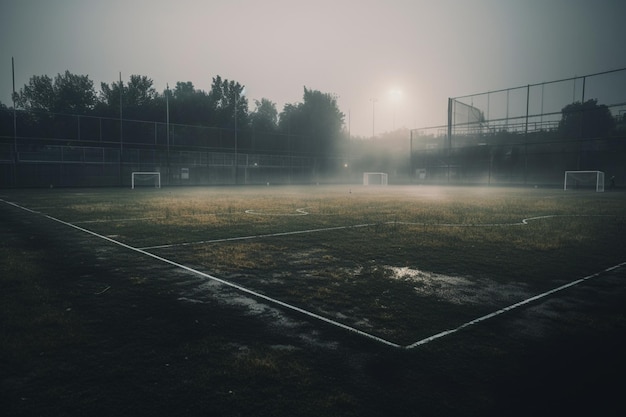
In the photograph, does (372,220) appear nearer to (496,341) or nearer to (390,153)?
(496,341)

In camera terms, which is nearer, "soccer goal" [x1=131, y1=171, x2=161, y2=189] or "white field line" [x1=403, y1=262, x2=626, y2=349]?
"white field line" [x1=403, y1=262, x2=626, y2=349]

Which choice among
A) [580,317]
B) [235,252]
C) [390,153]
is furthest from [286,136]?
[580,317]

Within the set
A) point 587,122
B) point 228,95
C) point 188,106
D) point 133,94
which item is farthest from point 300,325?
point 228,95

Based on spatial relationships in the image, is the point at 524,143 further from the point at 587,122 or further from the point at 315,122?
the point at 315,122

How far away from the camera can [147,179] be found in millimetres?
41312

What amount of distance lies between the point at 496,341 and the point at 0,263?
761 centimetres

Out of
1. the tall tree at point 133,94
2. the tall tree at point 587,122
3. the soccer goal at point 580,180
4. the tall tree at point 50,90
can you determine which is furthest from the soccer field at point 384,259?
the tall tree at point 50,90

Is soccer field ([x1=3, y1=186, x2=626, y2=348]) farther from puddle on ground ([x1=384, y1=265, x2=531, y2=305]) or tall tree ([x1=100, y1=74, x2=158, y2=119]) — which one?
tall tree ([x1=100, y1=74, x2=158, y2=119])

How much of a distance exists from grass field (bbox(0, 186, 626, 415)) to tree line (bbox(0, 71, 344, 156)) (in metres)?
39.4

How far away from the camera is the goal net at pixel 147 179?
40.2 meters

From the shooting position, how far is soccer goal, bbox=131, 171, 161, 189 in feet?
132

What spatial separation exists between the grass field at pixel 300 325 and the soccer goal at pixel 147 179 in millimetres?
33814

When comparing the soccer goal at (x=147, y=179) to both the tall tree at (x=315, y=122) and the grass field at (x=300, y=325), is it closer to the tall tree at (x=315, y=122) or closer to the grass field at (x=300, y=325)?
the tall tree at (x=315, y=122)

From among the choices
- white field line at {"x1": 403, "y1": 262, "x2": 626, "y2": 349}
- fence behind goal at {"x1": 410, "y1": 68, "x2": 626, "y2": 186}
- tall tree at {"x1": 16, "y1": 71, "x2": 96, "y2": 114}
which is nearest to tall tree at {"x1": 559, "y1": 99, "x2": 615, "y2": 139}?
fence behind goal at {"x1": 410, "y1": 68, "x2": 626, "y2": 186}
